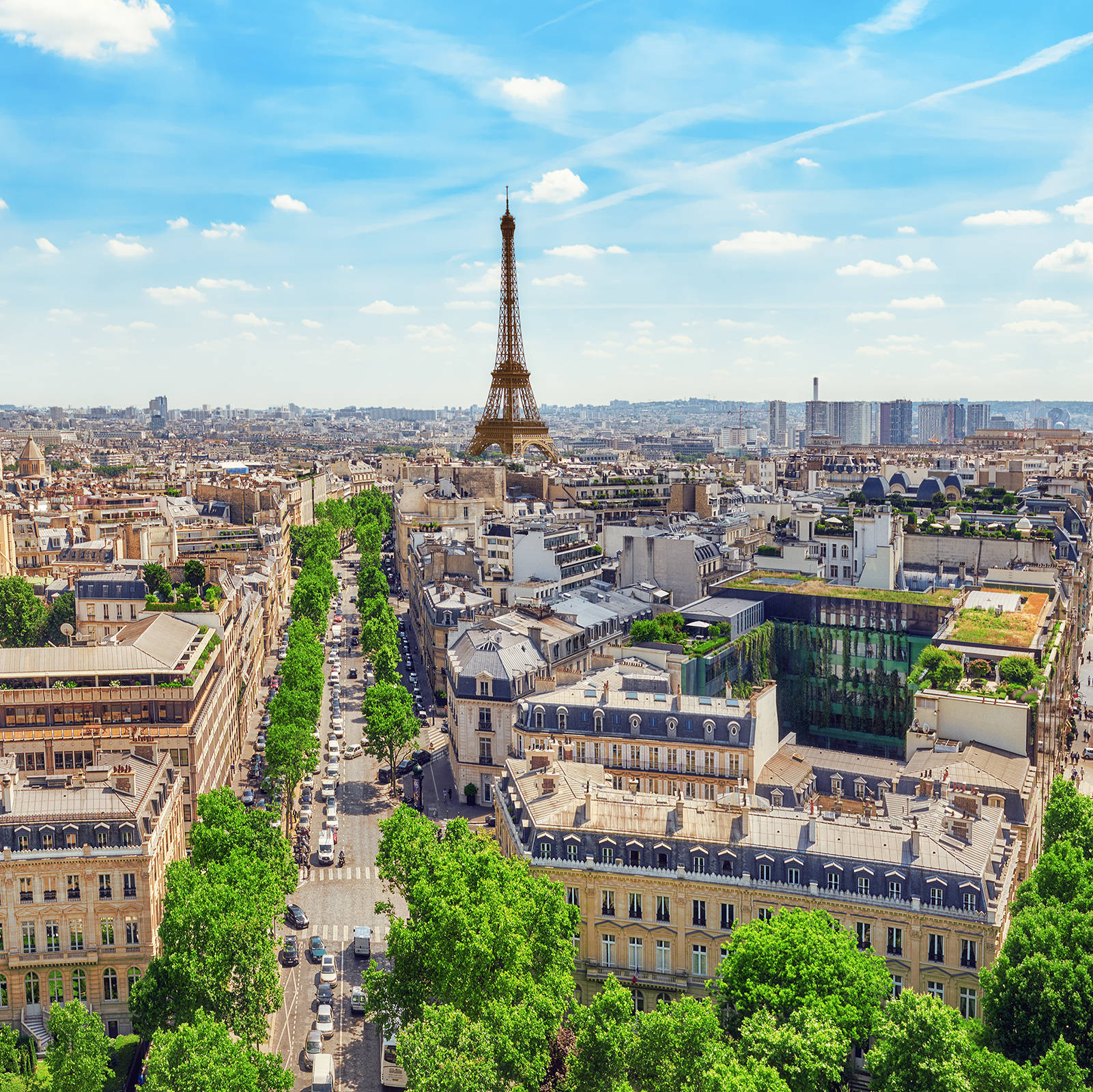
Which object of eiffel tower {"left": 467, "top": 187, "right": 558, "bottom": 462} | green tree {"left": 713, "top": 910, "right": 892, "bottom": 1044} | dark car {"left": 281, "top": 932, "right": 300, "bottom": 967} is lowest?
dark car {"left": 281, "top": 932, "right": 300, "bottom": 967}

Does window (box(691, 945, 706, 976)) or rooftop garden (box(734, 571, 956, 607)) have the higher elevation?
rooftop garden (box(734, 571, 956, 607))

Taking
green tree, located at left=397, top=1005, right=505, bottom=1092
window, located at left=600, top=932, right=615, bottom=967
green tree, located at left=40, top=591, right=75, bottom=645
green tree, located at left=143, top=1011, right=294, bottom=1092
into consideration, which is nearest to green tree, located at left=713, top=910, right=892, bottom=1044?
window, located at left=600, top=932, right=615, bottom=967

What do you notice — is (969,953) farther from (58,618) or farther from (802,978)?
(58,618)

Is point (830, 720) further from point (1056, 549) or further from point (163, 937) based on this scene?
point (163, 937)

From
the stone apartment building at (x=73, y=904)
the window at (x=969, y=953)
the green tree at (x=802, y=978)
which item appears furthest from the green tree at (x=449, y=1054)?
the window at (x=969, y=953)

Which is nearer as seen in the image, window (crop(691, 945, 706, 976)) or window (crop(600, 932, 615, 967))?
window (crop(691, 945, 706, 976))

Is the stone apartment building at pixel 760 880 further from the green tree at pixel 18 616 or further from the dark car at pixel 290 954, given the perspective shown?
the green tree at pixel 18 616

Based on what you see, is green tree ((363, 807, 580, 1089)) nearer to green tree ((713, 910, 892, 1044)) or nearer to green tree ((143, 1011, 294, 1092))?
green tree ((143, 1011, 294, 1092))

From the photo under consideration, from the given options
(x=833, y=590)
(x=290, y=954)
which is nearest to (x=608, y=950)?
(x=290, y=954)
